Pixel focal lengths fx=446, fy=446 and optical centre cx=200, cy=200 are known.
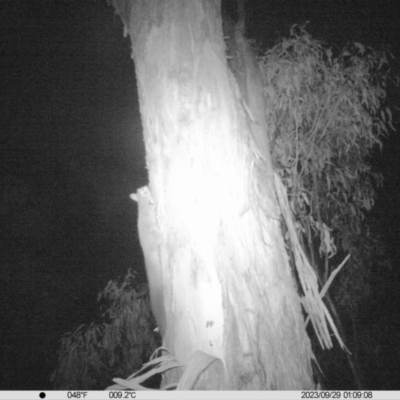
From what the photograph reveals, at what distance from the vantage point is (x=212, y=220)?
1042mm

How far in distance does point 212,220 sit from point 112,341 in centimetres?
415

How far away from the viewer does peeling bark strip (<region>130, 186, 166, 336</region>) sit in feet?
3.68

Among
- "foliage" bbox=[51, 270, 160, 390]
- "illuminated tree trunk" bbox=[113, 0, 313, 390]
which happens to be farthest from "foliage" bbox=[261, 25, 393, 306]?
"foliage" bbox=[51, 270, 160, 390]

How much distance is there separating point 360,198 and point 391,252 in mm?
1576

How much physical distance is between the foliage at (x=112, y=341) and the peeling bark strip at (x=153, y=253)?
12.3 feet

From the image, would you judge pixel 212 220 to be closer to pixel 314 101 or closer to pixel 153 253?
pixel 153 253

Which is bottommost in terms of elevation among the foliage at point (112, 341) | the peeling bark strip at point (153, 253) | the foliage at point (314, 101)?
the peeling bark strip at point (153, 253)

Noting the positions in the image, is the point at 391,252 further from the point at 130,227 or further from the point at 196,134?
the point at 196,134

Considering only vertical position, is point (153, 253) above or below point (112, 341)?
Result: below

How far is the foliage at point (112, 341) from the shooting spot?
4.71m

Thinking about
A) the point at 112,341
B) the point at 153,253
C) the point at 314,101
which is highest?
the point at 314,101

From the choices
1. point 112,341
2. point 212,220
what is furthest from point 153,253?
point 112,341

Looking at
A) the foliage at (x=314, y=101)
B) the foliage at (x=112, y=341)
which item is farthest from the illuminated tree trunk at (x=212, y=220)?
the foliage at (x=112, y=341)

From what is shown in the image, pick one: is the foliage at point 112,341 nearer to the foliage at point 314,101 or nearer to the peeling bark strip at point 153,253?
the foliage at point 314,101
